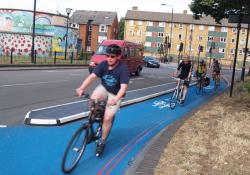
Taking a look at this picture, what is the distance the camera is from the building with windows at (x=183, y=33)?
336 ft

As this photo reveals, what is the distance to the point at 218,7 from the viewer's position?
16.6 meters

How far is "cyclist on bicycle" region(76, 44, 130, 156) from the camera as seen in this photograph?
6.11 meters

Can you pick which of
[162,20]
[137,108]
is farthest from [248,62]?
[137,108]

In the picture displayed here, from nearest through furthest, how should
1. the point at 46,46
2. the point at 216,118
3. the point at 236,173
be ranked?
the point at 236,173
the point at 216,118
the point at 46,46

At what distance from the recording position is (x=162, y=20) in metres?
105

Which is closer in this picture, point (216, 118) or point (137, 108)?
point (216, 118)

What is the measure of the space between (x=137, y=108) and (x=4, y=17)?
158 feet

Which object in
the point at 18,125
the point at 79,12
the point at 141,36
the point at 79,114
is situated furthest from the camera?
the point at 141,36

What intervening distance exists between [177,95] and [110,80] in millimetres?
7394

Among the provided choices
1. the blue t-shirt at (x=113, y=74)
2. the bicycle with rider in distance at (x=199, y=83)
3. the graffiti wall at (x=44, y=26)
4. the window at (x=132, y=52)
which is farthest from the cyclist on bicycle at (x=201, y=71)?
the graffiti wall at (x=44, y=26)

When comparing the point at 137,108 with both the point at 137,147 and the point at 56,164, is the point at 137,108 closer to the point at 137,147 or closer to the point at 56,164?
the point at 137,147

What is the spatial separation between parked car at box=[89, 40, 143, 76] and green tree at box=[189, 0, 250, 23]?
594cm

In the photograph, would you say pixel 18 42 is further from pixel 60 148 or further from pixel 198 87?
pixel 60 148

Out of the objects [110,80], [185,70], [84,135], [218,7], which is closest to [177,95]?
[185,70]
